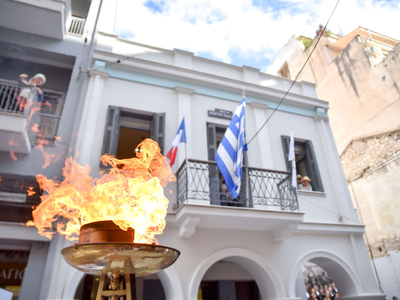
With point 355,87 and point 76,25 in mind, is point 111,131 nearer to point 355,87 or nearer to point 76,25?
Answer: point 76,25

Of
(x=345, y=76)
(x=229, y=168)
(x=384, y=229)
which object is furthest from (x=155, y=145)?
(x=345, y=76)

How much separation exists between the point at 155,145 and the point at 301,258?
496 centimetres

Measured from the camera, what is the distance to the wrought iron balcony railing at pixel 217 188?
6.99 m

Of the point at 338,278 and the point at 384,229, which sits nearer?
the point at 338,278

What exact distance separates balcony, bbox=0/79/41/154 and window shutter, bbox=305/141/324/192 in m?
8.17

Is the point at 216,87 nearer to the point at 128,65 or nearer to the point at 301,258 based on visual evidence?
the point at 128,65

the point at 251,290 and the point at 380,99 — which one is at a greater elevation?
the point at 380,99

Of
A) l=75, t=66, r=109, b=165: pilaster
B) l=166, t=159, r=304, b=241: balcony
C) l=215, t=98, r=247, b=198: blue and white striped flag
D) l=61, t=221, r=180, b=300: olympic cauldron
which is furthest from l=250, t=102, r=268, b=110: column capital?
l=61, t=221, r=180, b=300: olympic cauldron

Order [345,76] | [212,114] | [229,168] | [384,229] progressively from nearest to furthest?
[229,168] < [212,114] < [384,229] < [345,76]

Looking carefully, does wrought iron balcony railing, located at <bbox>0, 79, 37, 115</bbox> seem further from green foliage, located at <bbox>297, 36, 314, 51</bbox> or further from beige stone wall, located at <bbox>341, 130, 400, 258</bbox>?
green foliage, located at <bbox>297, 36, 314, 51</bbox>

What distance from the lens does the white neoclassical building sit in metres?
6.61

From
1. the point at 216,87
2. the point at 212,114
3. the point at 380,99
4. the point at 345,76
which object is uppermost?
the point at 345,76

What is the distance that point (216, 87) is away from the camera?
31.5 ft

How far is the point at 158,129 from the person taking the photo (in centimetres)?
800
